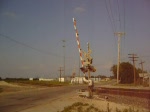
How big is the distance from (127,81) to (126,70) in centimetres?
318

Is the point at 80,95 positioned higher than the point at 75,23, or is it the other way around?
the point at 75,23

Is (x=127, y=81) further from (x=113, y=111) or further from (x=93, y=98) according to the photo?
(x=113, y=111)

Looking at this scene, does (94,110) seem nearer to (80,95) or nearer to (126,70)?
(80,95)

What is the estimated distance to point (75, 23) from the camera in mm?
24062

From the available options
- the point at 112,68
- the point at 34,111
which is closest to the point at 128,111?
the point at 34,111

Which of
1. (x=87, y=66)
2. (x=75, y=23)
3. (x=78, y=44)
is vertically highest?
(x=75, y=23)

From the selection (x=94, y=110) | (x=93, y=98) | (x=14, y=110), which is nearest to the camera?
(x=94, y=110)

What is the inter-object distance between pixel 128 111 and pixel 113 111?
40.8 inches

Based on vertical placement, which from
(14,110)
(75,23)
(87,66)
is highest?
(75,23)

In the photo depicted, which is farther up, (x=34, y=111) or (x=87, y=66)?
(x=87, y=66)

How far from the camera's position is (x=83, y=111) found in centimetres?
1466

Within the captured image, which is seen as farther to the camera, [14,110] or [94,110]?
[14,110]

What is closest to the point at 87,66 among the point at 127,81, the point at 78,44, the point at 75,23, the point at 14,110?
the point at 78,44

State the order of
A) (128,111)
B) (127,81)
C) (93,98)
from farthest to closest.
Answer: (127,81), (93,98), (128,111)
